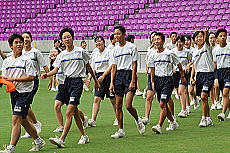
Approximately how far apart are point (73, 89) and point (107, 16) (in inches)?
938

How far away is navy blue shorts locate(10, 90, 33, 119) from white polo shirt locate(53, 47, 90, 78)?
104 centimetres

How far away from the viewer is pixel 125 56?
424 inches

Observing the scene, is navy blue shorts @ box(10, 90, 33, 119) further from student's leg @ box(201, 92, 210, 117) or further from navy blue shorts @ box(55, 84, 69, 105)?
student's leg @ box(201, 92, 210, 117)

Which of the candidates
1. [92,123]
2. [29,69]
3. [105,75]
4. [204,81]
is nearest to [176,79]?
[204,81]

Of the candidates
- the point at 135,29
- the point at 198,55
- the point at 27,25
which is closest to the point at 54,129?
the point at 198,55

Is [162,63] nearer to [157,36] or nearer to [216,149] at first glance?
[157,36]

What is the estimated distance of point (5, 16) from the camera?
3844 cm

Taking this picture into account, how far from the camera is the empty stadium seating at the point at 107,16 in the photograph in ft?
94.7

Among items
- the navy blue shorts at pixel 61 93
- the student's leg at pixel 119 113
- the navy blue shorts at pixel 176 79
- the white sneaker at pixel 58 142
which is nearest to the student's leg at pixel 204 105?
the student's leg at pixel 119 113

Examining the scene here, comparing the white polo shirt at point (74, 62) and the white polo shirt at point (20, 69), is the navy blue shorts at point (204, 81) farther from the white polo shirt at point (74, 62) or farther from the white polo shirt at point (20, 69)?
the white polo shirt at point (20, 69)

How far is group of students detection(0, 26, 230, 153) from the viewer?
9.03 meters

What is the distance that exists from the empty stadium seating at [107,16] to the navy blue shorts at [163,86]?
53.3ft

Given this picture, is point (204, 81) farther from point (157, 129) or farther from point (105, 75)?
point (105, 75)

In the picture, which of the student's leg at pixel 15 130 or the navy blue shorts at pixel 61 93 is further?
the navy blue shorts at pixel 61 93
